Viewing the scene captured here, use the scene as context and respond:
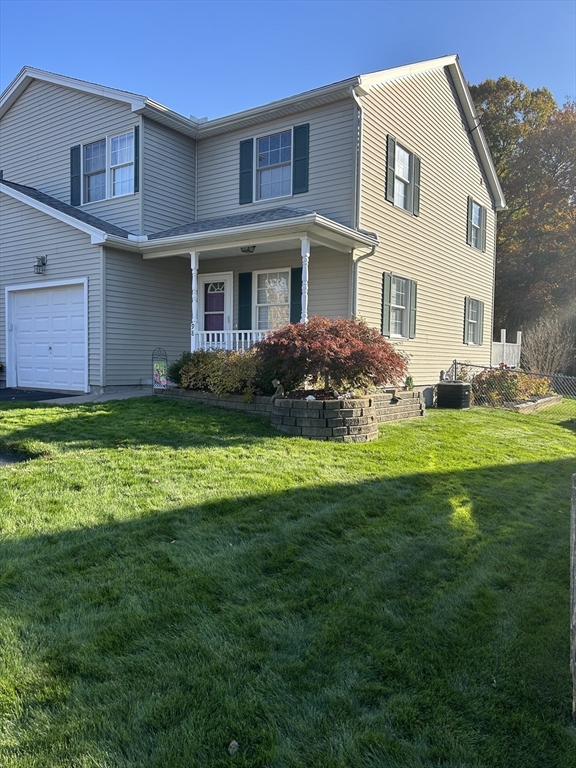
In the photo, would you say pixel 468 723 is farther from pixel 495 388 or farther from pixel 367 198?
pixel 495 388

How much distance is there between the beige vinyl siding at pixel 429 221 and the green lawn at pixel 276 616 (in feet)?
22.1

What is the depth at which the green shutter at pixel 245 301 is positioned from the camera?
1184cm

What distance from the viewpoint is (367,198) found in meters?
10.7

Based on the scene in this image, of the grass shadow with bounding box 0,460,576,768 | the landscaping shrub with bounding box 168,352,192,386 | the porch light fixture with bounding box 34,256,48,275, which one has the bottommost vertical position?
the grass shadow with bounding box 0,460,576,768

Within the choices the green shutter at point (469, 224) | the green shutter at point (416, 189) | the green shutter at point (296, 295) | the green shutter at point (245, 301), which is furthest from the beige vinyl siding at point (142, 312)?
the green shutter at point (469, 224)

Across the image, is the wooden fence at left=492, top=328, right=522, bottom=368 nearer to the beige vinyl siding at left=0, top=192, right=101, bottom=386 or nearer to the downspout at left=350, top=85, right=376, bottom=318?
the downspout at left=350, top=85, right=376, bottom=318

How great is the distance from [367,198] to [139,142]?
5.50m

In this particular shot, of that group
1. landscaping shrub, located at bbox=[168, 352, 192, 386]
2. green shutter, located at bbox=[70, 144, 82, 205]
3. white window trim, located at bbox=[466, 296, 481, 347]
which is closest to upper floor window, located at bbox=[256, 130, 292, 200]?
landscaping shrub, located at bbox=[168, 352, 192, 386]

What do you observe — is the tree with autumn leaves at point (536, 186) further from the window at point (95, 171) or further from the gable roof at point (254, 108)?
the window at point (95, 171)

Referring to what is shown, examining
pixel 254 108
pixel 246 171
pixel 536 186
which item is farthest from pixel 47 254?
pixel 536 186

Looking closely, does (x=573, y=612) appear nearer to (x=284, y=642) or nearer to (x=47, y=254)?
(x=284, y=642)

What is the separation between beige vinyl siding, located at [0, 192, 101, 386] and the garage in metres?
0.24

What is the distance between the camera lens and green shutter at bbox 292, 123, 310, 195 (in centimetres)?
1095

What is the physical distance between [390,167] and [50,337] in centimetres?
879
